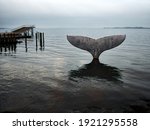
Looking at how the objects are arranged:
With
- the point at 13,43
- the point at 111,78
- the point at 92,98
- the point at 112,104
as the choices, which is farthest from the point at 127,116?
the point at 13,43

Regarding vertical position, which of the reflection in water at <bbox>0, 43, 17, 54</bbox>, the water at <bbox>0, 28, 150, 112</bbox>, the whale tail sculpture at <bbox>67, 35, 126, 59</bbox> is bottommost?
the water at <bbox>0, 28, 150, 112</bbox>

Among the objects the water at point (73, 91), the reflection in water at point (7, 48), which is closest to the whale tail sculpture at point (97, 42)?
the water at point (73, 91)

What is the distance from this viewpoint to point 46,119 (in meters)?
8.88

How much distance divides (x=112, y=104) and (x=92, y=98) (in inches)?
60.5

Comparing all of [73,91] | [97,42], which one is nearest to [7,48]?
[97,42]

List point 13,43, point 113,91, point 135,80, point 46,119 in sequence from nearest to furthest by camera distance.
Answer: point 46,119, point 113,91, point 135,80, point 13,43

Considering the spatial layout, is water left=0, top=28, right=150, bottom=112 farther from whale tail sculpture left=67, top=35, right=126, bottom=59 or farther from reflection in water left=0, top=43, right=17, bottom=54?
reflection in water left=0, top=43, right=17, bottom=54

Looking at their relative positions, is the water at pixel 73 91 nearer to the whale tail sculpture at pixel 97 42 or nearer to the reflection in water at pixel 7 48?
the whale tail sculpture at pixel 97 42

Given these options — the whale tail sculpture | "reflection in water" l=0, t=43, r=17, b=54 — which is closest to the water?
the whale tail sculpture

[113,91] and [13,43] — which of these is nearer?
[113,91]

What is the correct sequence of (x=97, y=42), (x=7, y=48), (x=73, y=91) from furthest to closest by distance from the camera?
Answer: (x=7, y=48) → (x=97, y=42) → (x=73, y=91)

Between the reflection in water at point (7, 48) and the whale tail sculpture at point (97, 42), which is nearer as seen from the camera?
the whale tail sculpture at point (97, 42)

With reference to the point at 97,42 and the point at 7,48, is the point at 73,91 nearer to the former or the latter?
the point at 97,42

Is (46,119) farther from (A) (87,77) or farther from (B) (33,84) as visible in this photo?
(A) (87,77)
